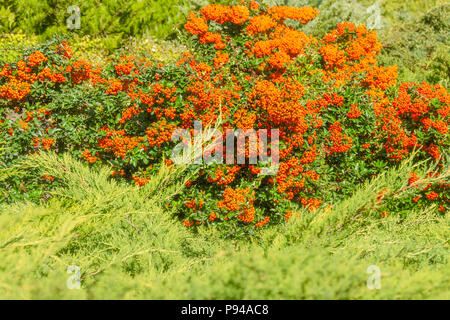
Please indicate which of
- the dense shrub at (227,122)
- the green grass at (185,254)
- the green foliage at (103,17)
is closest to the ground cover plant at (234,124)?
the dense shrub at (227,122)

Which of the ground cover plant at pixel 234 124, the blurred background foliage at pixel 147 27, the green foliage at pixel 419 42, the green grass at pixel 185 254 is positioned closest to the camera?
the green grass at pixel 185 254

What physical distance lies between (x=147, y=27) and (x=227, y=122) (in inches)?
195

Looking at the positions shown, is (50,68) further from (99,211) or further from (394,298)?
(394,298)

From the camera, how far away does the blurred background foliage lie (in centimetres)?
638

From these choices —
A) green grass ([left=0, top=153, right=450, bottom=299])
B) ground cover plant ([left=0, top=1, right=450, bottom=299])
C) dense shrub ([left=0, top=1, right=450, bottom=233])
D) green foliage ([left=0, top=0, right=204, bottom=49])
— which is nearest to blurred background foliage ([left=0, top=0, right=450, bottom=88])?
green foliage ([left=0, top=0, right=204, bottom=49])

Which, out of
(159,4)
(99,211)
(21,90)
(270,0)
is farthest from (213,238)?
(159,4)

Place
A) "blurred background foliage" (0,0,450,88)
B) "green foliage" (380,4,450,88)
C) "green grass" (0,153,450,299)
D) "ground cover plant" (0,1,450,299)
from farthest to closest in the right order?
"blurred background foliage" (0,0,450,88)
"green foliage" (380,4,450,88)
"ground cover plant" (0,1,450,299)
"green grass" (0,153,450,299)

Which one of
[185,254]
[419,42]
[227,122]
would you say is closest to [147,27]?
[227,122]

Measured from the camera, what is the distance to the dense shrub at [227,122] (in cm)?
312

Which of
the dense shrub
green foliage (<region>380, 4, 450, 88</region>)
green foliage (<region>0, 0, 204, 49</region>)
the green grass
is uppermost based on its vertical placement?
green foliage (<region>0, 0, 204, 49</region>)

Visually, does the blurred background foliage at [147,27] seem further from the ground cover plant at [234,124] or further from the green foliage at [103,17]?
the ground cover plant at [234,124]

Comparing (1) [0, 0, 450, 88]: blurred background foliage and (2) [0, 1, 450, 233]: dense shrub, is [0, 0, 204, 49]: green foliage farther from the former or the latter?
(2) [0, 1, 450, 233]: dense shrub

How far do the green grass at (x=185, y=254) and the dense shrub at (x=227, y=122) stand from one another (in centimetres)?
133

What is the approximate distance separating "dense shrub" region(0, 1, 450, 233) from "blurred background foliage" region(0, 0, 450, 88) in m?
2.76
